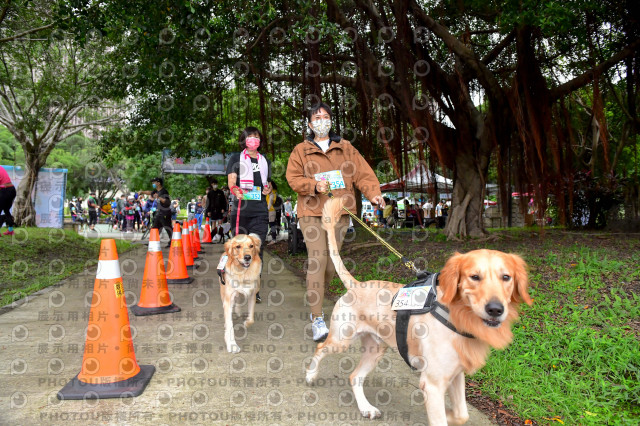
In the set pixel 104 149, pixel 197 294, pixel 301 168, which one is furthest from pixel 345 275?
pixel 104 149

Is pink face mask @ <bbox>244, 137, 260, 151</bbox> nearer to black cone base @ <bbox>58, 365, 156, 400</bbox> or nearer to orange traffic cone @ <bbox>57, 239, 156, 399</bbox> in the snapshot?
orange traffic cone @ <bbox>57, 239, 156, 399</bbox>

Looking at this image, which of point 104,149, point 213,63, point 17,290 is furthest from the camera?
point 104,149

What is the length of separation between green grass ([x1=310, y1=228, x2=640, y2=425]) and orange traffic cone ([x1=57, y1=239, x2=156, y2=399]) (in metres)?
2.38

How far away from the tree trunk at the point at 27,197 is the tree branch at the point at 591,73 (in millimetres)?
17949

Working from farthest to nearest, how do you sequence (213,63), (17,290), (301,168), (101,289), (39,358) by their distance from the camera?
(213,63)
(17,290)
(301,168)
(39,358)
(101,289)

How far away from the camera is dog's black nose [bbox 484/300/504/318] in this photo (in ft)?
6.01

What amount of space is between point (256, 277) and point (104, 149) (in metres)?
12.5

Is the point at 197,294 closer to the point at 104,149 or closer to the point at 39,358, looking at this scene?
the point at 39,358

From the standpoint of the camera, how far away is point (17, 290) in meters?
5.93

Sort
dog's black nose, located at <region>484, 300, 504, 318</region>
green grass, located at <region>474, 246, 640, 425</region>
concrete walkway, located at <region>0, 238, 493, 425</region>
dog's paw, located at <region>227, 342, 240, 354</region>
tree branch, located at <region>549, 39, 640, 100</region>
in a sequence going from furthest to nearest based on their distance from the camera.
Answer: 1. tree branch, located at <region>549, 39, 640, 100</region>
2. dog's paw, located at <region>227, 342, 240, 354</region>
3. green grass, located at <region>474, 246, 640, 425</region>
4. concrete walkway, located at <region>0, 238, 493, 425</region>
5. dog's black nose, located at <region>484, 300, 504, 318</region>

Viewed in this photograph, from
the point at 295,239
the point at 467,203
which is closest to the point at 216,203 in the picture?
the point at 295,239

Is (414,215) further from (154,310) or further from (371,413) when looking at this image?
(371,413)

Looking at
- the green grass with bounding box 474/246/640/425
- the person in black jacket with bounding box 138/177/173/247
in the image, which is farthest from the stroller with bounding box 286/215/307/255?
the green grass with bounding box 474/246/640/425

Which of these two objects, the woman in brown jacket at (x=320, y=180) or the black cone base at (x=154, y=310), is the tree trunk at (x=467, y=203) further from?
the black cone base at (x=154, y=310)
